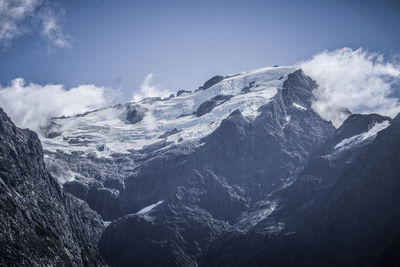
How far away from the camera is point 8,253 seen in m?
198

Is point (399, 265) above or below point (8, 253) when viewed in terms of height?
below

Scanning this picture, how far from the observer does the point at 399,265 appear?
199625 mm

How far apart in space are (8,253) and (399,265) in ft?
460
